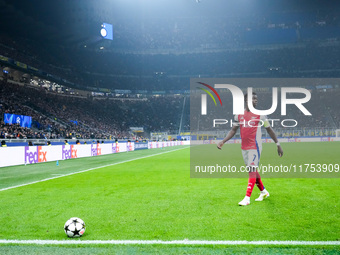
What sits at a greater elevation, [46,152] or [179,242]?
[46,152]

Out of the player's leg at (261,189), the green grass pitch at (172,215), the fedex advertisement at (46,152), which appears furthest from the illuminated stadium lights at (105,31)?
the player's leg at (261,189)

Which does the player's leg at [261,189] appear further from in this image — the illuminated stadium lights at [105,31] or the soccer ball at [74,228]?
the illuminated stadium lights at [105,31]

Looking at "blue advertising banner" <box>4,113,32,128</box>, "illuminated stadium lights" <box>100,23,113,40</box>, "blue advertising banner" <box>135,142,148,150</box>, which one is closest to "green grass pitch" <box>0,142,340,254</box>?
"blue advertising banner" <box>4,113,32,128</box>

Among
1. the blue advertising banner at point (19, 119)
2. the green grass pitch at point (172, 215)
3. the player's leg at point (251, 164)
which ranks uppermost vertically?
the blue advertising banner at point (19, 119)

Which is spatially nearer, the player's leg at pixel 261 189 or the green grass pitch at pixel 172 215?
the green grass pitch at pixel 172 215

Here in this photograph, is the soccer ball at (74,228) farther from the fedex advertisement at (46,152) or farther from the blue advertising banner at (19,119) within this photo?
the blue advertising banner at (19,119)

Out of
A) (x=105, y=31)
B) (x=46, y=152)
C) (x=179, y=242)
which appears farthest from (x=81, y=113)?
(x=179, y=242)

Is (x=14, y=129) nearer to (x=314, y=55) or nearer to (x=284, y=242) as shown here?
(x=284, y=242)

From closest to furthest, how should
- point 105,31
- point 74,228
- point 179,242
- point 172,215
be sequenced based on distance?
point 179,242 → point 74,228 → point 172,215 → point 105,31

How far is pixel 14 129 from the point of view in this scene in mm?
31828

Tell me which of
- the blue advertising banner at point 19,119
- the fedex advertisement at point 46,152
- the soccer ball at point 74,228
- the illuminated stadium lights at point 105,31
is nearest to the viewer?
the soccer ball at point 74,228

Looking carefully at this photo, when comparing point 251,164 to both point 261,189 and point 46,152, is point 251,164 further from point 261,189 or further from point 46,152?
point 46,152

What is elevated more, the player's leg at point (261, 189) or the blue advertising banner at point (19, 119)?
the blue advertising banner at point (19, 119)

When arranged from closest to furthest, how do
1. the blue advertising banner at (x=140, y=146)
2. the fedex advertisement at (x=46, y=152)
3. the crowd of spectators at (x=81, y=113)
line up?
the fedex advertisement at (x=46, y=152)
the crowd of spectators at (x=81, y=113)
the blue advertising banner at (x=140, y=146)
